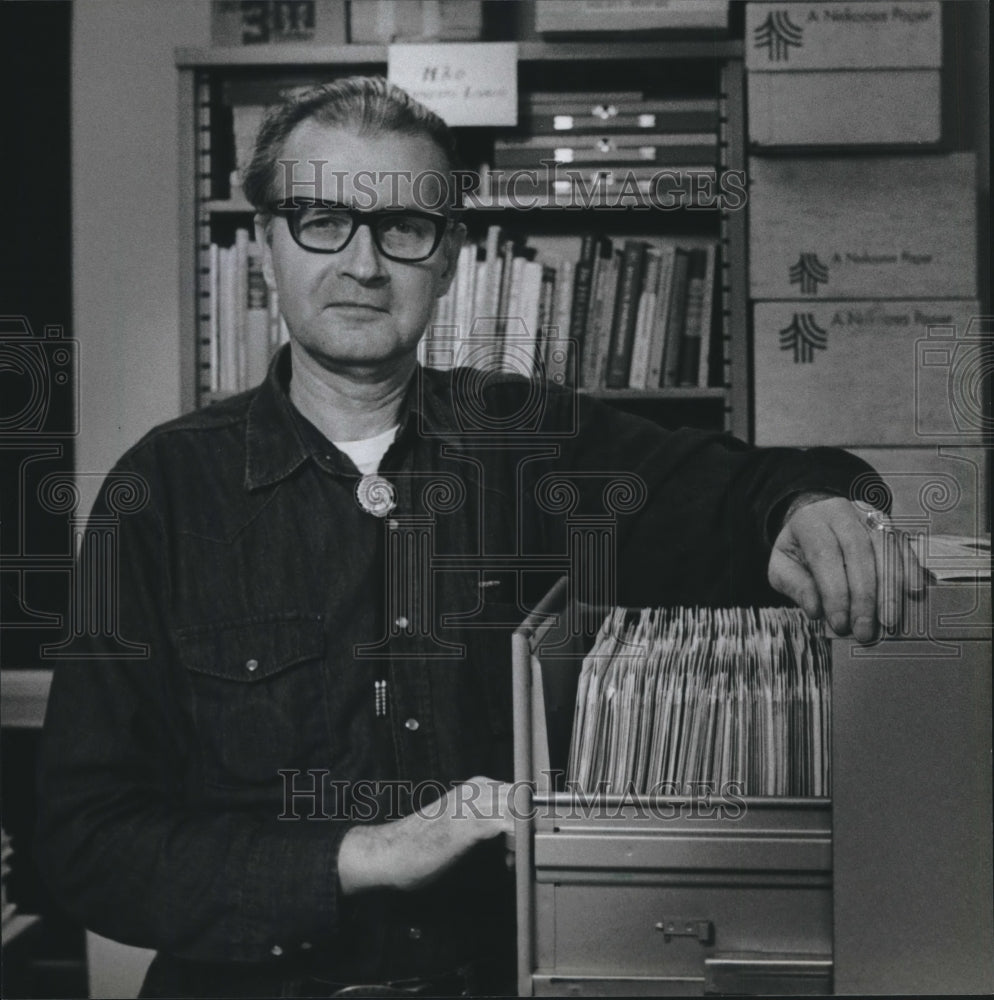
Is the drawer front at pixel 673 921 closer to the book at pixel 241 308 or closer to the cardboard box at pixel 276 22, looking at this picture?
the book at pixel 241 308

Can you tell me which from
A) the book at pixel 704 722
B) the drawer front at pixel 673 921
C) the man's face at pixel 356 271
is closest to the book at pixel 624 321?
the man's face at pixel 356 271

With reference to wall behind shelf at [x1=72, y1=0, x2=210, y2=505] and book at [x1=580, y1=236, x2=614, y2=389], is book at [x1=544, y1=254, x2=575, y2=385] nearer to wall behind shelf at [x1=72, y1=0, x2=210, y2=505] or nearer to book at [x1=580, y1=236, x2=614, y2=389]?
book at [x1=580, y1=236, x2=614, y2=389]

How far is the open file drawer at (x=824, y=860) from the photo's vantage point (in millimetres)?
929

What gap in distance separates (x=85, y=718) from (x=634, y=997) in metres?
0.66

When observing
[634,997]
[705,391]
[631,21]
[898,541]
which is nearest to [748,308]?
[705,391]

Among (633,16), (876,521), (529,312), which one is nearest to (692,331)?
(529,312)

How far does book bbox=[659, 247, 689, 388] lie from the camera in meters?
1.83

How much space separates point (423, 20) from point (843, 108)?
65 centimetres

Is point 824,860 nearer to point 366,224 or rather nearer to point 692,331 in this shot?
point 366,224

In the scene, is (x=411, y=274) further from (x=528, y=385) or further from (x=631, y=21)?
(x=631, y=21)

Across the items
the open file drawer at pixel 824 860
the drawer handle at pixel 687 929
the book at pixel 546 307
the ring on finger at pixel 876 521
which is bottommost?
the drawer handle at pixel 687 929

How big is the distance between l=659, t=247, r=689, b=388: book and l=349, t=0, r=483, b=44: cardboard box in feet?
1.57

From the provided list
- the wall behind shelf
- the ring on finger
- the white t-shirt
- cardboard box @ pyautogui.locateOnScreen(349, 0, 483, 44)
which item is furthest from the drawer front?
cardboard box @ pyautogui.locateOnScreen(349, 0, 483, 44)

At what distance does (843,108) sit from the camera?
1.67m
